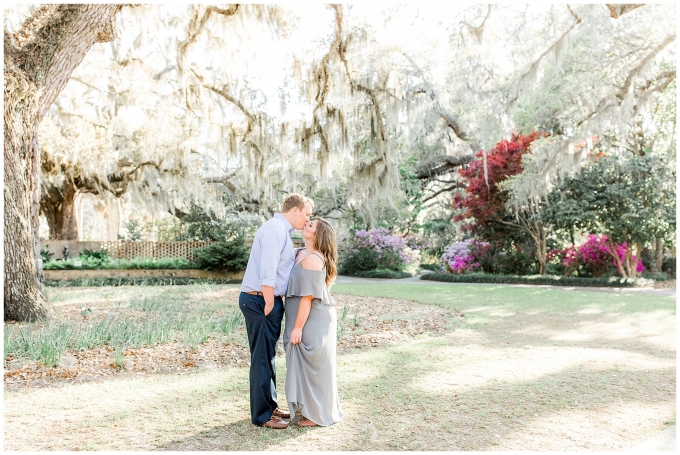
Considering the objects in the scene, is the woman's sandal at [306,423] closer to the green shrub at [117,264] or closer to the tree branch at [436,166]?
the green shrub at [117,264]

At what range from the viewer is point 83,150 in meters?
13.9

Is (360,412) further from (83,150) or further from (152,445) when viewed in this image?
(83,150)

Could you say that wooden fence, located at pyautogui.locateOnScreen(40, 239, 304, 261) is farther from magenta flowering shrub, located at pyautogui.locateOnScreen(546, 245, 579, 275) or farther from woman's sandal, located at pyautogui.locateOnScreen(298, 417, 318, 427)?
woman's sandal, located at pyautogui.locateOnScreen(298, 417, 318, 427)

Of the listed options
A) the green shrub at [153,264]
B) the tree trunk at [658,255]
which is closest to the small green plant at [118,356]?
the green shrub at [153,264]

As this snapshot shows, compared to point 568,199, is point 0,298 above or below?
below

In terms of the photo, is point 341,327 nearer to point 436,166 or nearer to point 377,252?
point 377,252

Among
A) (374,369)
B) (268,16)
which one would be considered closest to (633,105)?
(268,16)

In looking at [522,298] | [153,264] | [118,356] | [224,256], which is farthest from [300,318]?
[153,264]

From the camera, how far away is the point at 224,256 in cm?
1598

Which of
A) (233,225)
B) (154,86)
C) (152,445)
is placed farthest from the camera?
(233,225)

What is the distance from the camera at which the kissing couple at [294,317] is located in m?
3.67

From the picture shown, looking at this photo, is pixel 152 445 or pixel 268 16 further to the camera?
pixel 268 16

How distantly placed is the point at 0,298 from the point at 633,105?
11882 mm

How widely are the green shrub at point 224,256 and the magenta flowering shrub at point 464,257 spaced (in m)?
6.46
